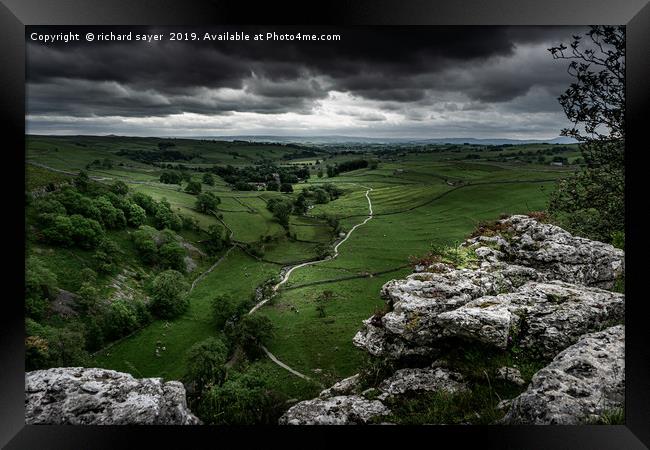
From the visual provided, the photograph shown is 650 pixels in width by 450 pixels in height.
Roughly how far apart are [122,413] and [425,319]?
14.4 feet

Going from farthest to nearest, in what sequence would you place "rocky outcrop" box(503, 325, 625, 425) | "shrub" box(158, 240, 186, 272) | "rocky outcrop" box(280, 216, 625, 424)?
1. "shrub" box(158, 240, 186, 272)
2. "rocky outcrop" box(280, 216, 625, 424)
3. "rocky outcrop" box(503, 325, 625, 425)

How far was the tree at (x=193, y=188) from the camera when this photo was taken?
21.6 feet

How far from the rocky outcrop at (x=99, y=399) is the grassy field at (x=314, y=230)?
1.61 ft

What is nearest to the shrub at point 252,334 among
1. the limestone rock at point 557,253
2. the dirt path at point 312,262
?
the dirt path at point 312,262

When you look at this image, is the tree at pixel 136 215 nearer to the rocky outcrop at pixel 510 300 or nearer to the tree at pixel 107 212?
the tree at pixel 107 212

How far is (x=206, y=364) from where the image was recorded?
5.30 metres

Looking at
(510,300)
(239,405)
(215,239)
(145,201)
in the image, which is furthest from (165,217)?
(510,300)

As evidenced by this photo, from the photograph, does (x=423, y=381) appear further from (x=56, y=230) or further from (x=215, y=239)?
(x=56, y=230)

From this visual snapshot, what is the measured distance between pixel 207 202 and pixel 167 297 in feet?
6.32

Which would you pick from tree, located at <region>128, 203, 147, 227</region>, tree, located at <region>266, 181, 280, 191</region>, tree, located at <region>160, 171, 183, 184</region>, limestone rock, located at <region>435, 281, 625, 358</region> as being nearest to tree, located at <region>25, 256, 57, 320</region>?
tree, located at <region>128, 203, 147, 227</region>

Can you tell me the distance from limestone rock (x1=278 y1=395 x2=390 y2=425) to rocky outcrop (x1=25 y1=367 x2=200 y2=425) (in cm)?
141

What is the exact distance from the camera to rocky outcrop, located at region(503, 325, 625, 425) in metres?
3.90

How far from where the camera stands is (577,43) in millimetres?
5039

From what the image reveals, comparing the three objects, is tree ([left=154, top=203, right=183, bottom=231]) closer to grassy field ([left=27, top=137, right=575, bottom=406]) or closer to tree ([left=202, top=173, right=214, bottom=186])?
grassy field ([left=27, top=137, right=575, bottom=406])
